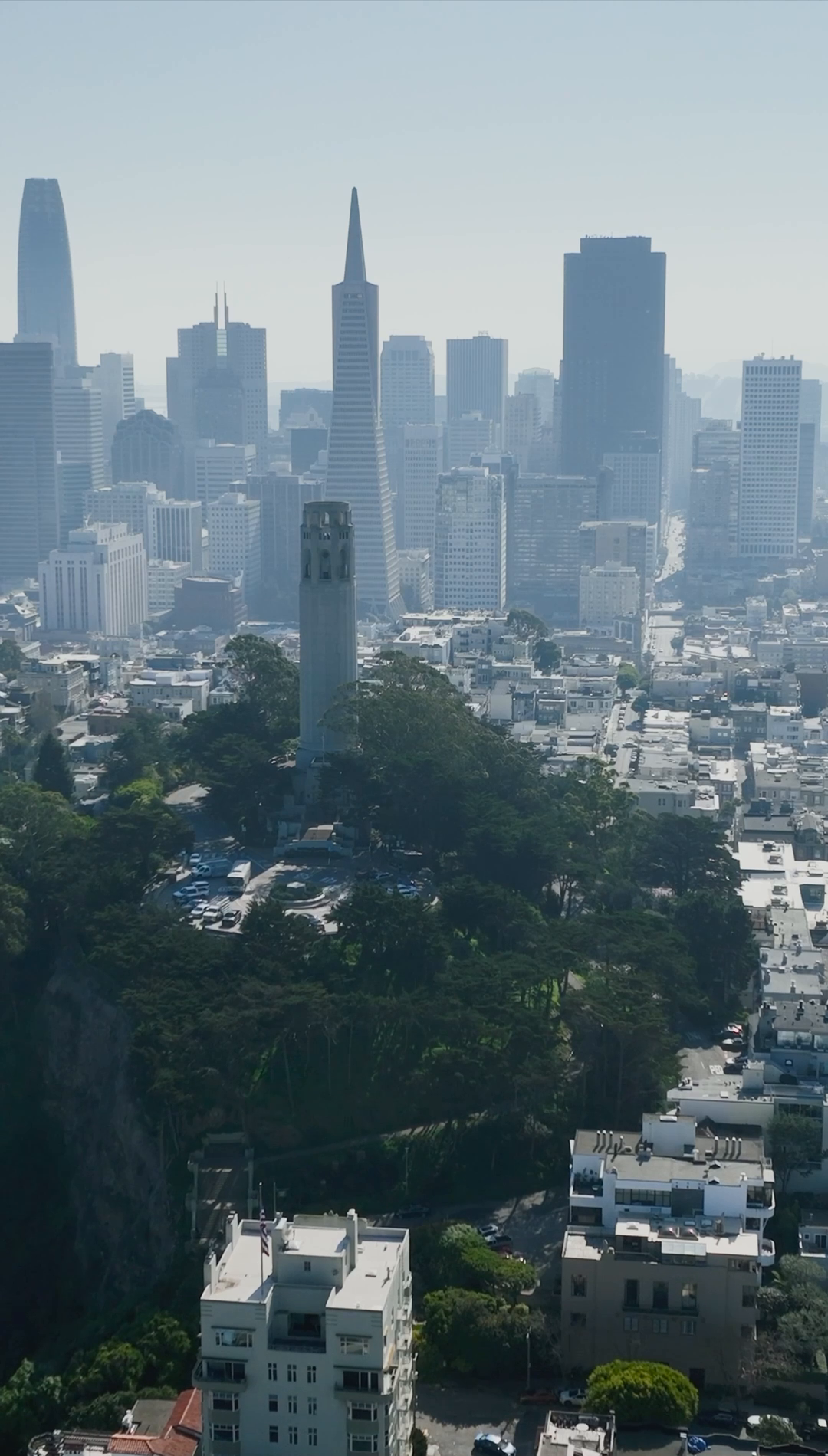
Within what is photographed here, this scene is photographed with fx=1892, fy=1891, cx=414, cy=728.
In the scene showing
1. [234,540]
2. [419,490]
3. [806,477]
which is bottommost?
[234,540]

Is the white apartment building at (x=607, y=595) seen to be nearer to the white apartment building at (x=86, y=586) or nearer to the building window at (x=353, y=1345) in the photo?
the white apartment building at (x=86, y=586)

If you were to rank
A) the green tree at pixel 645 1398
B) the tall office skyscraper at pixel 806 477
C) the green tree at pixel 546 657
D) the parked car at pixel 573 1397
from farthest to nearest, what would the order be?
the tall office skyscraper at pixel 806 477 → the green tree at pixel 546 657 → the parked car at pixel 573 1397 → the green tree at pixel 645 1398

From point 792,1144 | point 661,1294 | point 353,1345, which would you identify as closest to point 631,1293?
point 661,1294

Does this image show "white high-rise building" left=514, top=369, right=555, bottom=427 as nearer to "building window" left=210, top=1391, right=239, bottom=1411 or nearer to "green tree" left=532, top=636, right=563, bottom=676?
"green tree" left=532, top=636, right=563, bottom=676

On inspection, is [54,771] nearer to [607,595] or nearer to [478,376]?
[607,595]

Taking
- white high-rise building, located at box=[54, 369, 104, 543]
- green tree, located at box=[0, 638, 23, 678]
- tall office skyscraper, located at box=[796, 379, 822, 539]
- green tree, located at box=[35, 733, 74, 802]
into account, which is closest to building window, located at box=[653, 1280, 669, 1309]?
green tree, located at box=[35, 733, 74, 802]

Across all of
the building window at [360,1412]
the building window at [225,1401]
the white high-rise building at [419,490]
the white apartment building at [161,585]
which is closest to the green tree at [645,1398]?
the building window at [360,1412]
